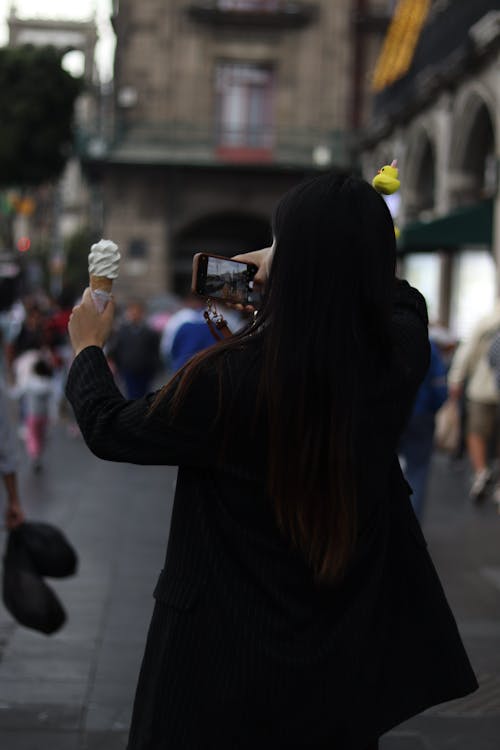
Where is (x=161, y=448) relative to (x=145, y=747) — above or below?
above

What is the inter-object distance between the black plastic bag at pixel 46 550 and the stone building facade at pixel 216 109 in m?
27.0

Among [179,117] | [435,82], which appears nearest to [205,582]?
[435,82]

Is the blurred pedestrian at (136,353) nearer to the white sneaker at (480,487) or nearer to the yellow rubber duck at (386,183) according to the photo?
the white sneaker at (480,487)

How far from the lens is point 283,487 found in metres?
2.26

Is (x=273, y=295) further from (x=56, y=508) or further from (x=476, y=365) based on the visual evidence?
(x=476, y=365)

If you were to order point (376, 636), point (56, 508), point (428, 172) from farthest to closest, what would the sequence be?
point (428, 172)
point (56, 508)
point (376, 636)

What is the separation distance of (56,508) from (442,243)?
7024mm

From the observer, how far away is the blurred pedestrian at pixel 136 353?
15.1 metres

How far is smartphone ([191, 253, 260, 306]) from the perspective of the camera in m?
2.42

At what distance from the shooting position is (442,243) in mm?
15031

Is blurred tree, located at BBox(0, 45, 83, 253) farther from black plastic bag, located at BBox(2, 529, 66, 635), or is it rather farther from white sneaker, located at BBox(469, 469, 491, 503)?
black plastic bag, located at BBox(2, 529, 66, 635)

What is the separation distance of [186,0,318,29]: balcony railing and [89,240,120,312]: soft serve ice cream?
97.1 feet

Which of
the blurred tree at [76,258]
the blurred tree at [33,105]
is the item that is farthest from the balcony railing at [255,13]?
the blurred tree at [76,258]

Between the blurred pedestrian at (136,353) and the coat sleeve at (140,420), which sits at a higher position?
the coat sleeve at (140,420)
